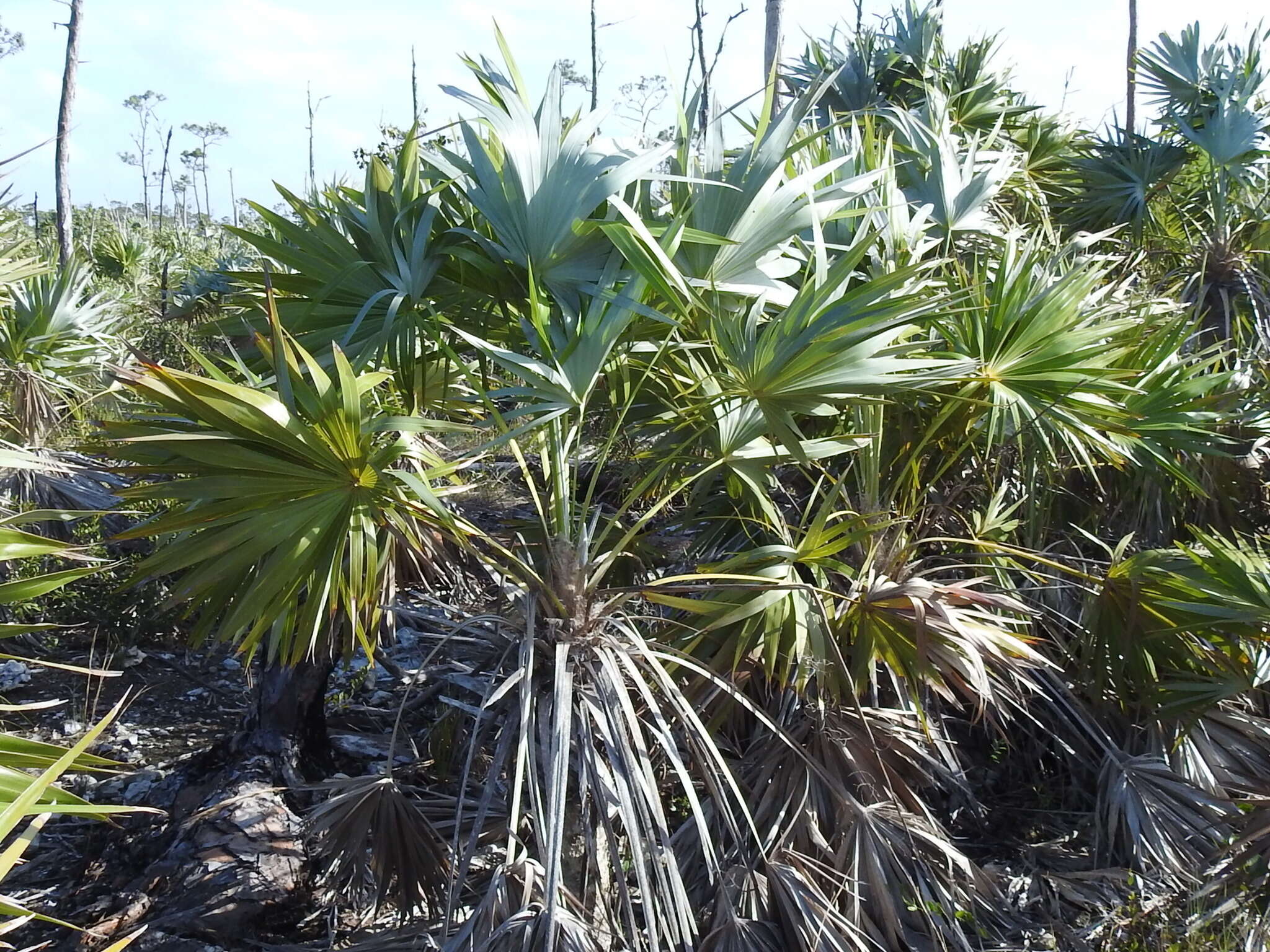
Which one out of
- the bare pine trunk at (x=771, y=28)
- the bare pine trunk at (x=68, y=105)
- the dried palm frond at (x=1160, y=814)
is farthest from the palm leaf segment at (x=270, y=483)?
the bare pine trunk at (x=68, y=105)

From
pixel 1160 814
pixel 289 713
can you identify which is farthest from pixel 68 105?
pixel 1160 814

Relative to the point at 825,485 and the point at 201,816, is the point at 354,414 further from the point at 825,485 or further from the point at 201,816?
the point at 201,816

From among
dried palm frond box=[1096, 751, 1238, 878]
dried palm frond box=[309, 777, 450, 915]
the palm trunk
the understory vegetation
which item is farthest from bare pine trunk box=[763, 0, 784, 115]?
dried palm frond box=[309, 777, 450, 915]

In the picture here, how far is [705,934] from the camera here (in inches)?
130

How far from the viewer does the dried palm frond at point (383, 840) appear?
326 centimetres

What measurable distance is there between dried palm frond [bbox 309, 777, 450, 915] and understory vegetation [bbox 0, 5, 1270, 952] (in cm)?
2

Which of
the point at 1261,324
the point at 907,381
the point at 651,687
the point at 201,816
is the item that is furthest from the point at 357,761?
the point at 1261,324

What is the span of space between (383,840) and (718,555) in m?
1.81

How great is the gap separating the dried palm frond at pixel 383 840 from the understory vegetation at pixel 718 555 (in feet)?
0.05

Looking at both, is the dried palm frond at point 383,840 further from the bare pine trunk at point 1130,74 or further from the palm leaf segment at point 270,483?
the bare pine trunk at point 1130,74

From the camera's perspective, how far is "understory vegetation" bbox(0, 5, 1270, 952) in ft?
8.68

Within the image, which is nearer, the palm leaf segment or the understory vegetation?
the palm leaf segment

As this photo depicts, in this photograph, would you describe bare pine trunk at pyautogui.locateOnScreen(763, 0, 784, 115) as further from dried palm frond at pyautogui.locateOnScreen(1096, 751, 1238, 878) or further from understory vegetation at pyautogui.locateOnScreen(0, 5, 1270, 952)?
dried palm frond at pyautogui.locateOnScreen(1096, 751, 1238, 878)

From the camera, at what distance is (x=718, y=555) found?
4277 millimetres
